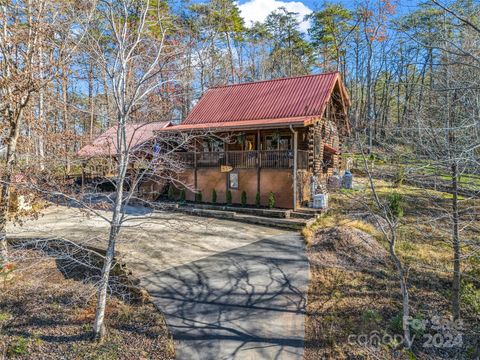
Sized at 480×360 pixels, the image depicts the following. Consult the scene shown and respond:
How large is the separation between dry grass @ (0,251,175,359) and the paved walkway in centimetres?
36

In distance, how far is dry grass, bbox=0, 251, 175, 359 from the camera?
4902 millimetres

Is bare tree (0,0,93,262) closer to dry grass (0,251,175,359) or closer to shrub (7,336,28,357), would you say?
dry grass (0,251,175,359)

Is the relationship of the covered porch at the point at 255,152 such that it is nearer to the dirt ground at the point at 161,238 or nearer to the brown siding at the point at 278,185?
the brown siding at the point at 278,185

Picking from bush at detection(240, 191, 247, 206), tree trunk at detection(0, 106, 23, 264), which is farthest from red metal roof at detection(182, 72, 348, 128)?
tree trunk at detection(0, 106, 23, 264)

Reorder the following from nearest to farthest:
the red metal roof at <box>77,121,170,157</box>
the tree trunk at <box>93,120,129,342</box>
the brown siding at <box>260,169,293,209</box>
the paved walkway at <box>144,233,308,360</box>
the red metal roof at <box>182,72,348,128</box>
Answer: the paved walkway at <box>144,233,308,360</box> → the tree trunk at <box>93,120,129,342</box> → the red metal roof at <box>77,121,170,157</box> → the brown siding at <box>260,169,293,209</box> → the red metal roof at <box>182,72,348,128</box>

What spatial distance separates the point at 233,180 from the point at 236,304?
871 centimetres

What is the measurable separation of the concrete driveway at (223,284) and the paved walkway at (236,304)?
0.02 meters

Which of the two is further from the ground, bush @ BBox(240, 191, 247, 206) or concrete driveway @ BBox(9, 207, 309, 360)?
bush @ BBox(240, 191, 247, 206)

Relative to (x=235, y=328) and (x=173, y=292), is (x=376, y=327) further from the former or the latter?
(x=173, y=292)

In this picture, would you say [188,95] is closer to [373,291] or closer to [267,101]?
[373,291]

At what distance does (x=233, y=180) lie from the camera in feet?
46.8

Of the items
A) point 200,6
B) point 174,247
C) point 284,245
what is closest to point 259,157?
point 284,245

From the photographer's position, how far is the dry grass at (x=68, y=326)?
4.90 metres

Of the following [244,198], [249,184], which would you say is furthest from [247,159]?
[244,198]
